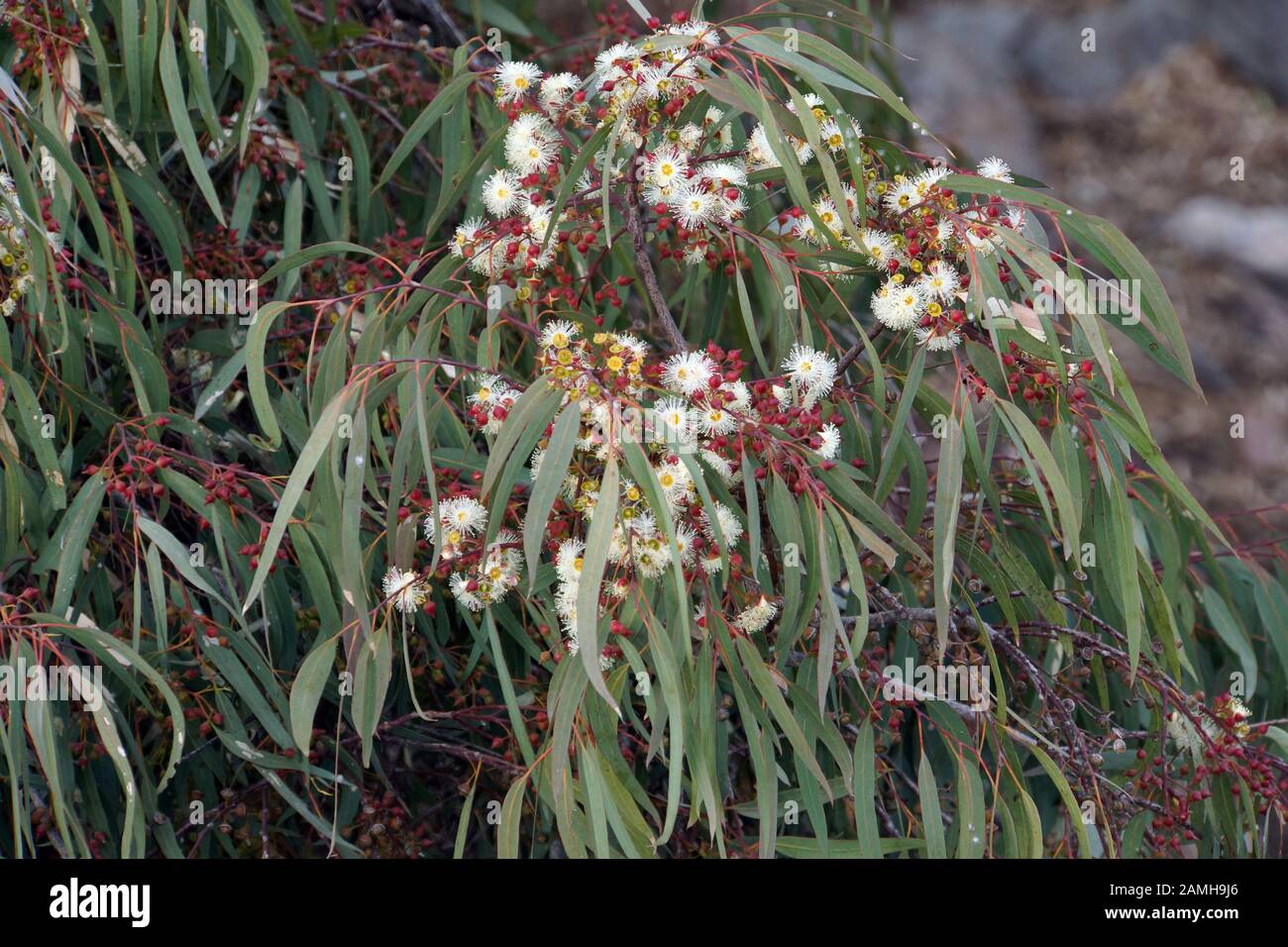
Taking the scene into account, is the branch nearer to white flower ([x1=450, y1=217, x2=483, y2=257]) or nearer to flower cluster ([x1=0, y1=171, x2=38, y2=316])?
white flower ([x1=450, y1=217, x2=483, y2=257])

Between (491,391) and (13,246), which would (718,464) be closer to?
(491,391)

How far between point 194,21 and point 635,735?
969 mm

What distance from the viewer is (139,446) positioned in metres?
1.27

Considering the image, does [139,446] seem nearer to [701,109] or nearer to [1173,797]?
[701,109]

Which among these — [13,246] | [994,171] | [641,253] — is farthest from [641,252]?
[13,246]

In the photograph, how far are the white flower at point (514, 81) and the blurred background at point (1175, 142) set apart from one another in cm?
242

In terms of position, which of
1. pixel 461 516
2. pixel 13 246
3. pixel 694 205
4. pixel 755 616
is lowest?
pixel 755 616

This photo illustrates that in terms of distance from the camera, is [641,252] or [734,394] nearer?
[734,394]

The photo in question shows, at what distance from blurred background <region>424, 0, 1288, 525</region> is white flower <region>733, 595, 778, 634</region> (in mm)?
2611

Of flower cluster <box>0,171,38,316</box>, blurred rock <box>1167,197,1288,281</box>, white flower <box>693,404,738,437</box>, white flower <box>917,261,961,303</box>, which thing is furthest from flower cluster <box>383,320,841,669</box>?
blurred rock <box>1167,197,1288,281</box>

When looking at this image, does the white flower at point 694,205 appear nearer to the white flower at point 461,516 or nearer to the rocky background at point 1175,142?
the white flower at point 461,516

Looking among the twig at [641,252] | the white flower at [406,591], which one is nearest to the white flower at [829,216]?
the twig at [641,252]

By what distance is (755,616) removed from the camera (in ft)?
3.48
